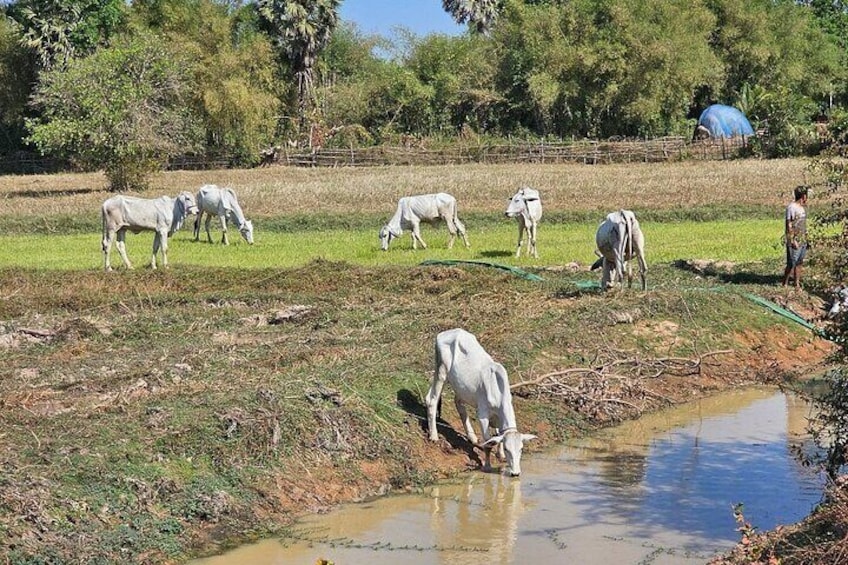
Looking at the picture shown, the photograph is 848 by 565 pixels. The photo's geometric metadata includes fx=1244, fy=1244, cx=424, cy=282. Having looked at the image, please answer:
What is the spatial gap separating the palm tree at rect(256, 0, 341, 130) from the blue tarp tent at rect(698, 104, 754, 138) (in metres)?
19.9

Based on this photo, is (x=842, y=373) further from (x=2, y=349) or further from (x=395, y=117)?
(x=395, y=117)

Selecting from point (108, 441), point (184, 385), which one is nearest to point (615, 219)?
point (184, 385)

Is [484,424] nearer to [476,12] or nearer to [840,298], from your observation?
[840,298]

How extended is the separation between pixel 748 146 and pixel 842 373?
44.2m

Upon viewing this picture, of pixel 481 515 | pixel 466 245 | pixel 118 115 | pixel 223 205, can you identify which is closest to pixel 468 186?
pixel 118 115

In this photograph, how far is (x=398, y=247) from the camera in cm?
2784

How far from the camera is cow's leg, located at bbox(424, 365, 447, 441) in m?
12.7

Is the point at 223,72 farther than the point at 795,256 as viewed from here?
Yes

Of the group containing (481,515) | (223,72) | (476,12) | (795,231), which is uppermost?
(476,12)

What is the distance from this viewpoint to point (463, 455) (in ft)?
42.1

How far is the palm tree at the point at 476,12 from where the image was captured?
3282 inches

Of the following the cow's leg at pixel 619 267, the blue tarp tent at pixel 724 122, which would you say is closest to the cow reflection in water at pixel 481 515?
the cow's leg at pixel 619 267

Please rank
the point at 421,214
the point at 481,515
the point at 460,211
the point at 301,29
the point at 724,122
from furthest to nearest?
the point at 301,29
the point at 724,122
the point at 460,211
the point at 421,214
the point at 481,515

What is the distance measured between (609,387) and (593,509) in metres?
3.83
